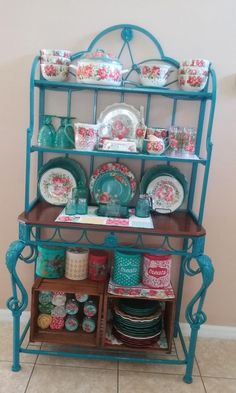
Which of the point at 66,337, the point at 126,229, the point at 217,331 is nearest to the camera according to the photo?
the point at 126,229

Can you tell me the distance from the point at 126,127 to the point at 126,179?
25 cm

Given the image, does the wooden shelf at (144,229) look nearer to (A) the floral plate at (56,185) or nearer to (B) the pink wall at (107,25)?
(A) the floral plate at (56,185)

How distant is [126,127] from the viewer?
1792 mm

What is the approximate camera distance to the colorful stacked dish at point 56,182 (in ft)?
6.16

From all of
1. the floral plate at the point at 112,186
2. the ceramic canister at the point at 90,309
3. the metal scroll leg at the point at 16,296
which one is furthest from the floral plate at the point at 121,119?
the ceramic canister at the point at 90,309

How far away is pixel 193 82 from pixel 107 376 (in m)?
1.42

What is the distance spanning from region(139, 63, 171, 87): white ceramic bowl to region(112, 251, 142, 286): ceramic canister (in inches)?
31.5

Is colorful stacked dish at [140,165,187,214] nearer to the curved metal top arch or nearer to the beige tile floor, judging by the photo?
the curved metal top arch

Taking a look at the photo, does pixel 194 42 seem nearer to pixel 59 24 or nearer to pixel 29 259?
pixel 59 24

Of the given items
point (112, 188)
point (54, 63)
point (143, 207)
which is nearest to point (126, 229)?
point (143, 207)

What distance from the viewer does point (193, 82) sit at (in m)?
1.68

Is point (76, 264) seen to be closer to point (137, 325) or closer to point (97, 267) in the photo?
point (97, 267)

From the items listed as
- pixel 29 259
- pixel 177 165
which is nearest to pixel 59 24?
pixel 177 165

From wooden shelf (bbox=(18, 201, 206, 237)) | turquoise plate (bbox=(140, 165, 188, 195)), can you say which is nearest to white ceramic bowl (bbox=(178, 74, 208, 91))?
turquoise plate (bbox=(140, 165, 188, 195))
